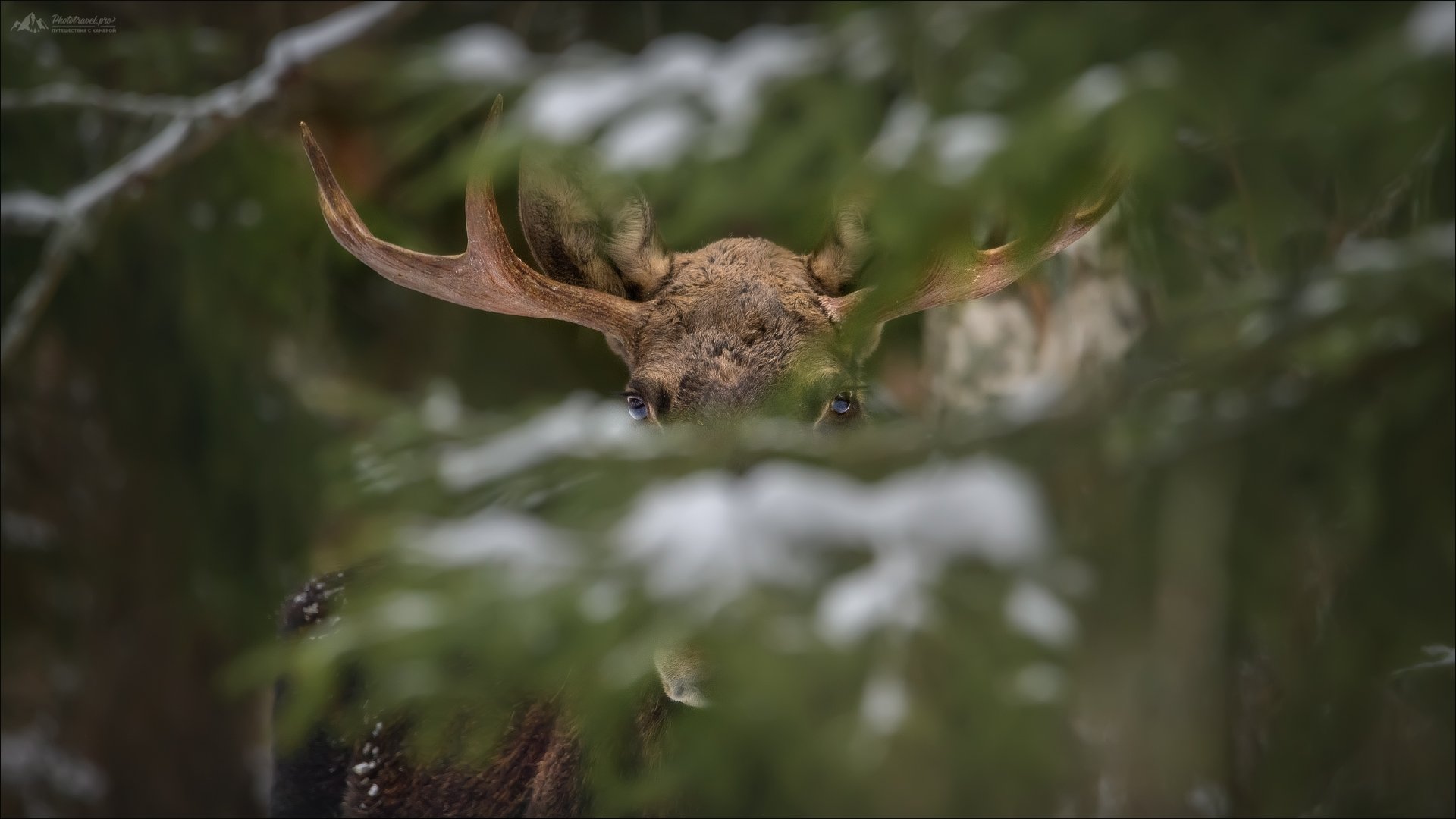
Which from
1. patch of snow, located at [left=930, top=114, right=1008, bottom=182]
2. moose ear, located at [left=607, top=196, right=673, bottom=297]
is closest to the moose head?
moose ear, located at [left=607, top=196, right=673, bottom=297]

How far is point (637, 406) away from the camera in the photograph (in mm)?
2918

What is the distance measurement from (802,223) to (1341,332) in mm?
762

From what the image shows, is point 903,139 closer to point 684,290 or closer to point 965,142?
point 965,142

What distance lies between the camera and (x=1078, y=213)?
2402mm

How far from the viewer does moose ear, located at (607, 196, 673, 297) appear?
10.4ft

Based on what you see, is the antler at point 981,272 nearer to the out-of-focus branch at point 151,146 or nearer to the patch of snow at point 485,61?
the patch of snow at point 485,61

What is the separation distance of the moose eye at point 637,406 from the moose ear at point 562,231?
1.29ft

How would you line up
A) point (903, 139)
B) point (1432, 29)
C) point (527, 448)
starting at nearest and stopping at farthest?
point (1432, 29)
point (903, 139)
point (527, 448)

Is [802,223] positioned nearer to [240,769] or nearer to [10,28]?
[10,28]

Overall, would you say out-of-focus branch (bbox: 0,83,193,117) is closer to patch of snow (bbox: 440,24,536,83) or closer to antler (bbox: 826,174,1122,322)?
patch of snow (bbox: 440,24,536,83)

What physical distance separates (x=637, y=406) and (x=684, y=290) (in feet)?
1.32

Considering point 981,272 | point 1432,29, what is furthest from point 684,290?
point 1432,29

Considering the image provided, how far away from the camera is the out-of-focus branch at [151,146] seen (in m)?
4.14

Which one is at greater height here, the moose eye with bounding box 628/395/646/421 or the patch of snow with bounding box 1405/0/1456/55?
the patch of snow with bounding box 1405/0/1456/55
